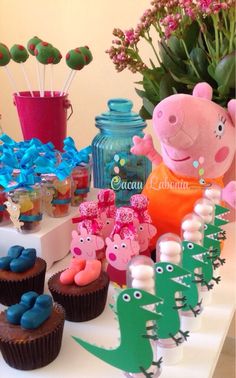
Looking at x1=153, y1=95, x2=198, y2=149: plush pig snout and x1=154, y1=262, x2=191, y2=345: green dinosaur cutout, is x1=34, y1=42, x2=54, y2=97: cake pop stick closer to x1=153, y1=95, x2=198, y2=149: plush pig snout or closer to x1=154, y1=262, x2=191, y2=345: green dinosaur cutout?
x1=153, y1=95, x2=198, y2=149: plush pig snout

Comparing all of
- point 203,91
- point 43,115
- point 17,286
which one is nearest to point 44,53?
point 43,115

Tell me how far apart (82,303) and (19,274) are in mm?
114

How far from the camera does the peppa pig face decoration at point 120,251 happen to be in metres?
0.66

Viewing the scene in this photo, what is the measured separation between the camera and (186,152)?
0.69 meters

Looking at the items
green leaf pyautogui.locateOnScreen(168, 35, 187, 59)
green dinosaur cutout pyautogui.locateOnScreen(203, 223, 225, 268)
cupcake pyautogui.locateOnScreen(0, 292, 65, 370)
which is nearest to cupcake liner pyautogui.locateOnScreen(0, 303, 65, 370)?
cupcake pyautogui.locateOnScreen(0, 292, 65, 370)

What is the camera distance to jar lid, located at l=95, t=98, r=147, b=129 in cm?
96

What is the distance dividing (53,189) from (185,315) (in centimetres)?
34

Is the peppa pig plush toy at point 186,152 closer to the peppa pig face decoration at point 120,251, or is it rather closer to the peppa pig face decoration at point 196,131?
the peppa pig face decoration at point 196,131

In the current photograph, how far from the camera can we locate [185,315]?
604 mm

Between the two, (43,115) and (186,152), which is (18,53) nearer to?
(43,115)

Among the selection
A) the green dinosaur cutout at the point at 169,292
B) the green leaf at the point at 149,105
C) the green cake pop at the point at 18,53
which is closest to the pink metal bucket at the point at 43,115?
the green cake pop at the point at 18,53

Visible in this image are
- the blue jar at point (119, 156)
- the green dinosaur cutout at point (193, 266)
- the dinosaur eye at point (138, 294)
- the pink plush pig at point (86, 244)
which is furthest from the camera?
the blue jar at point (119, 156)

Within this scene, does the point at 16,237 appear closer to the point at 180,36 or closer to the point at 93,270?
the point at 93,270

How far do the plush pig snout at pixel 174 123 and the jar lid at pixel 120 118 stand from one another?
0.32 meters
